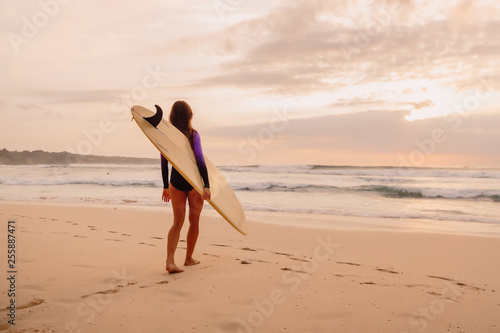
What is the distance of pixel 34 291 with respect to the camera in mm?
2932

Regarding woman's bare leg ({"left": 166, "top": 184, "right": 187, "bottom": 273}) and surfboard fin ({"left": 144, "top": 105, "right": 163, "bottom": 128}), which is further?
woman's bare leg ({"left": 166, "top": 184, "right": 187, "bottom": 273})

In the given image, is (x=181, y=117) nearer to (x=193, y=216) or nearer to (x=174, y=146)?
(x=174, y=146)

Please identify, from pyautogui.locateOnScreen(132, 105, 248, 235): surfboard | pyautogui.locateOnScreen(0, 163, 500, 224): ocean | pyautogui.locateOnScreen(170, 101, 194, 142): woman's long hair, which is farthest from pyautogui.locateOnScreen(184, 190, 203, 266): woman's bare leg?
pyautogui.locateOnScreen(0, 163, 500, 224): ocean

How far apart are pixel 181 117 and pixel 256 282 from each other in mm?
1812

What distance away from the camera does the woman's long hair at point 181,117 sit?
364 cm

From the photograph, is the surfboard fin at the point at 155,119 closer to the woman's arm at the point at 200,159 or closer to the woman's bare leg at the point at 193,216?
the woman's arm at the point at 200,159

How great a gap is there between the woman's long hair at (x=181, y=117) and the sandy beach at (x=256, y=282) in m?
1.47

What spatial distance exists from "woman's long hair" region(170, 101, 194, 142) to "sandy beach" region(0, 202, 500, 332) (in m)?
1.47

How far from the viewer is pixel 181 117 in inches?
144

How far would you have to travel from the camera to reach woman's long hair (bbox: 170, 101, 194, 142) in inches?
143

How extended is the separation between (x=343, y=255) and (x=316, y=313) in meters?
2.17

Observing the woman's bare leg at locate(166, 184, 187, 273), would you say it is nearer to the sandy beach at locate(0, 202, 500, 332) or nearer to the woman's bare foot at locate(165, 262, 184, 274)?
the woman's bare foot at locate(165, 262, 184, 274)

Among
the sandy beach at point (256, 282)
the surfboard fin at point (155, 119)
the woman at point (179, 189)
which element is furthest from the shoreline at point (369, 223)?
the surfboard fin at point (155, 119)

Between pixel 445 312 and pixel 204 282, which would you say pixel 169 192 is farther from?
pixel 445 312
